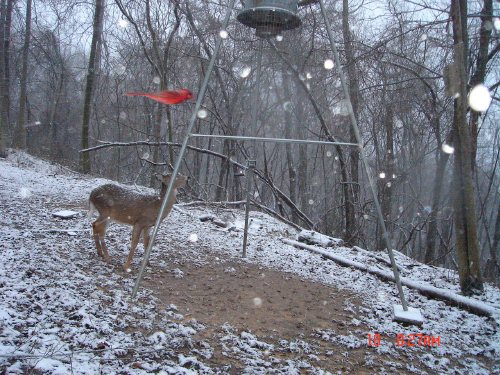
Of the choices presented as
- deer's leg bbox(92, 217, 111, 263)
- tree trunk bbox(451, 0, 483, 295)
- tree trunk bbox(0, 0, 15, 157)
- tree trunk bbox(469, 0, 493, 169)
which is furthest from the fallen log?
tree trunk bbox(0, 0, 15, 157)

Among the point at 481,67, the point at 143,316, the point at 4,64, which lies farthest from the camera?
the point at 4,64

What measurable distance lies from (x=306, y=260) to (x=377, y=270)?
3.40 feet

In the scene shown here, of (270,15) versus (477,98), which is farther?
(477,98)

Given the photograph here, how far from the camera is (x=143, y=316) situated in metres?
3.39

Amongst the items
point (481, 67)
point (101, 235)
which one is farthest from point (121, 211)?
point (481, 67)

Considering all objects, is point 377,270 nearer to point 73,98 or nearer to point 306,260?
point 306,260

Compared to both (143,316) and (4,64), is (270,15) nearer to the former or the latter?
(143,316)

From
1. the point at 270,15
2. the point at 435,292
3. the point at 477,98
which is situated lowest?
the point at 435,292

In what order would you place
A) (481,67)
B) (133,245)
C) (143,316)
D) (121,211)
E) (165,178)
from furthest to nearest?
(481,67) → (165,178) → (121,211) → (133,245) → (143,316)

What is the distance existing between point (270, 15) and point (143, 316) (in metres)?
3.47

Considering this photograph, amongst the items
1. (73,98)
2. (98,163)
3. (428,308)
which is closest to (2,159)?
(98,163)

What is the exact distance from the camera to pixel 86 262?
4.45m

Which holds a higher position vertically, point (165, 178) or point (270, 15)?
point (270, 15)

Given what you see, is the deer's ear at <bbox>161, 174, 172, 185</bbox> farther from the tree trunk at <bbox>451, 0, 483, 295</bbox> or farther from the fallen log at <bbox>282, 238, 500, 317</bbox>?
the tree trunk at <bbox>451, 0, 483, 295</bbox>
